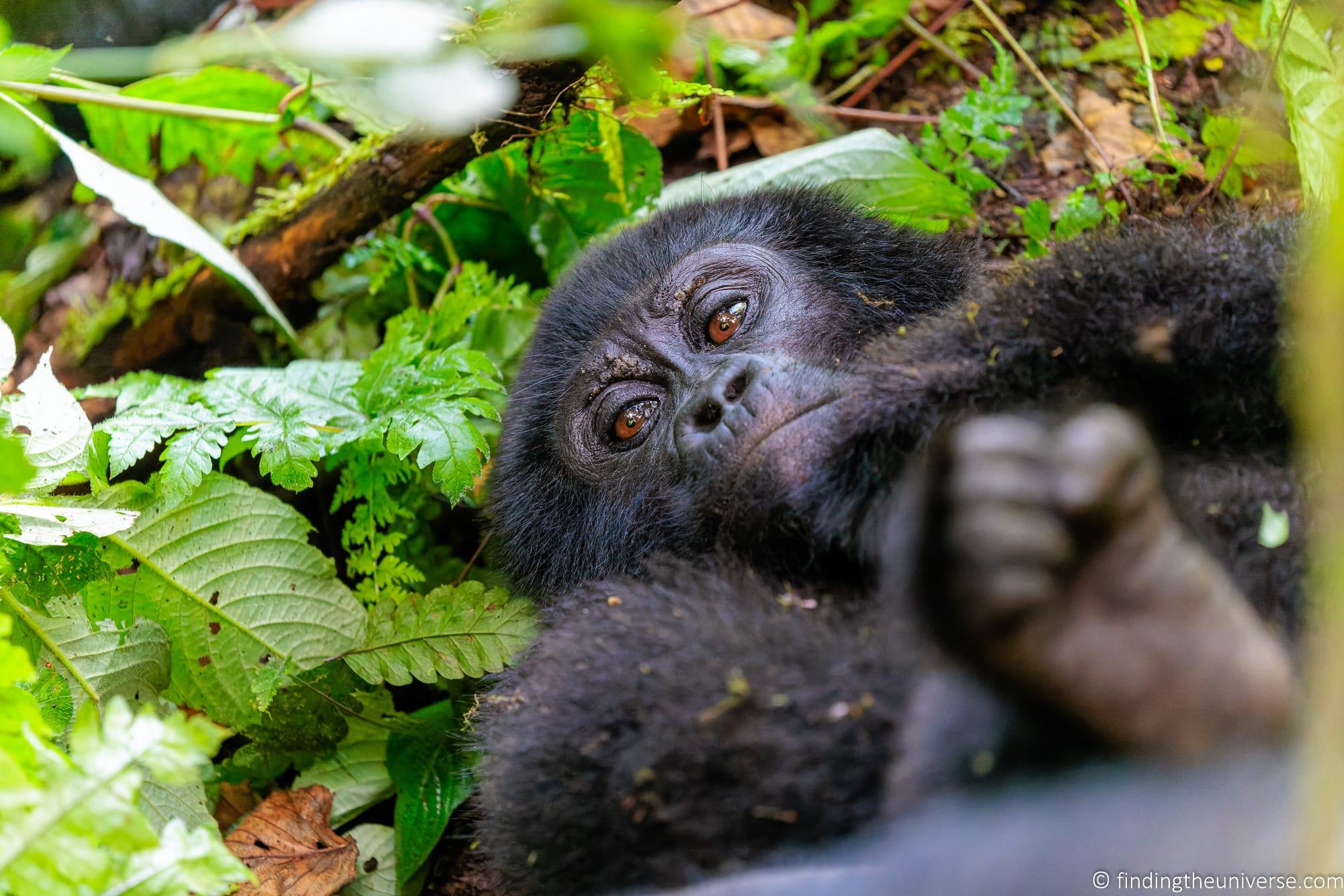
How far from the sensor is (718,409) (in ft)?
7.38

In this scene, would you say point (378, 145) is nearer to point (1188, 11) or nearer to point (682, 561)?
point (682, 561)

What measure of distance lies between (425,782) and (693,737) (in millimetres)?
1408

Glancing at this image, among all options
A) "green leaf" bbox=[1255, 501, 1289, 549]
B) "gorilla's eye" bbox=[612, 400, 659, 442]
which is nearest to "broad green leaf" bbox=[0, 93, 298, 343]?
"gorilla's eye" bbox=[612, 400, 659, 442]

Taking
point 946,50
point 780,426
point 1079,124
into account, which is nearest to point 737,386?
point 780,426

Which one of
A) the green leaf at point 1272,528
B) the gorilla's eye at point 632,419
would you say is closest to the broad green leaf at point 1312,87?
the green leaf at point 1272,528

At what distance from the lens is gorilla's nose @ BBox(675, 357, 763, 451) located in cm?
220

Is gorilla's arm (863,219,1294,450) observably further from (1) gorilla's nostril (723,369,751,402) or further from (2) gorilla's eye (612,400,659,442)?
(2) gorilla's eye (612,400,659,442)

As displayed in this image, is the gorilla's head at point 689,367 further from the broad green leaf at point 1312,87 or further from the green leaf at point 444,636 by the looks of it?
the broad green leaf at point 1312,87

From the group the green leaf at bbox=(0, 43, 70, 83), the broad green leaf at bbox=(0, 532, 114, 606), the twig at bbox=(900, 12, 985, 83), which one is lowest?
the broad green leaf at bbox=(0, 532, 114, 606)

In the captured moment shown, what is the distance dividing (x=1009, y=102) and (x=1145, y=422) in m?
2.18

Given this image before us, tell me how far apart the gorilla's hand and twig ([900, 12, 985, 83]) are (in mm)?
3185

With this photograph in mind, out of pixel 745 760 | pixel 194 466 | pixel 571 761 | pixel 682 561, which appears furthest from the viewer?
pixel 194 466

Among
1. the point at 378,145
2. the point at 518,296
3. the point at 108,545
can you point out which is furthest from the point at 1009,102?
the point at 108,545

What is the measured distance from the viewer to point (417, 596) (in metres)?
2.71
